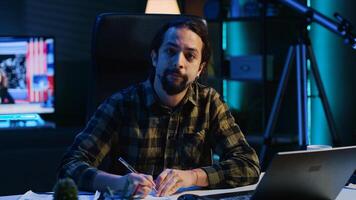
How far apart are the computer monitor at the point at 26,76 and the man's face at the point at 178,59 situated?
208 cm

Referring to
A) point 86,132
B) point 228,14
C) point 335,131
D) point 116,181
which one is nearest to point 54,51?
point 228,14

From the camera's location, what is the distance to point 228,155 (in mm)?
1834

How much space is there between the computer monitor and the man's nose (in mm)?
2156

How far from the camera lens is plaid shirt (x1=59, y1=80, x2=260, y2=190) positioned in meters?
1.81

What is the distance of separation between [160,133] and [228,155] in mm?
220

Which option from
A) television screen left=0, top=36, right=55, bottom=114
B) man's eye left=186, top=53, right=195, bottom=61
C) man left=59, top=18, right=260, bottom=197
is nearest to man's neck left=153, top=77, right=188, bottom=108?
man left=59, top=18, right=260, bottom=197

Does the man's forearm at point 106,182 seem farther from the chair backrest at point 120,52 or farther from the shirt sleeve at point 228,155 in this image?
the chair backrest at point 120,52

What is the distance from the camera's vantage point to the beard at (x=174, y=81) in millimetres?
1758

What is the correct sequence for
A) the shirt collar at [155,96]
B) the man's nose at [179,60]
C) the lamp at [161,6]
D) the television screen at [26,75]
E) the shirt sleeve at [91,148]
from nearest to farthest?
1. the shirt sleeve at [91,148]
2. the man's nose at [179,60]
3. the shirt collar at [155,96]
4. the lamp at [161,6]
5. the television screen at [26,75]

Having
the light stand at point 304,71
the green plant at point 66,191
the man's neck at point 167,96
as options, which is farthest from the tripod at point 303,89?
the green plant at point 66,191

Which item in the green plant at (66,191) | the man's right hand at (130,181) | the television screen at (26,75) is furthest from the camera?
the television screen at (26,75)

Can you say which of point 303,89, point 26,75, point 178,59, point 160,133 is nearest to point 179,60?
point 178,59

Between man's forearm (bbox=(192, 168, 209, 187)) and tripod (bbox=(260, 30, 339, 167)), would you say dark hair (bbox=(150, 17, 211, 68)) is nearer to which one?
man's forearm (bbox=(192, 168, 209, 187))

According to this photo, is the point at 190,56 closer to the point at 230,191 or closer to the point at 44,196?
the point at 230,191
